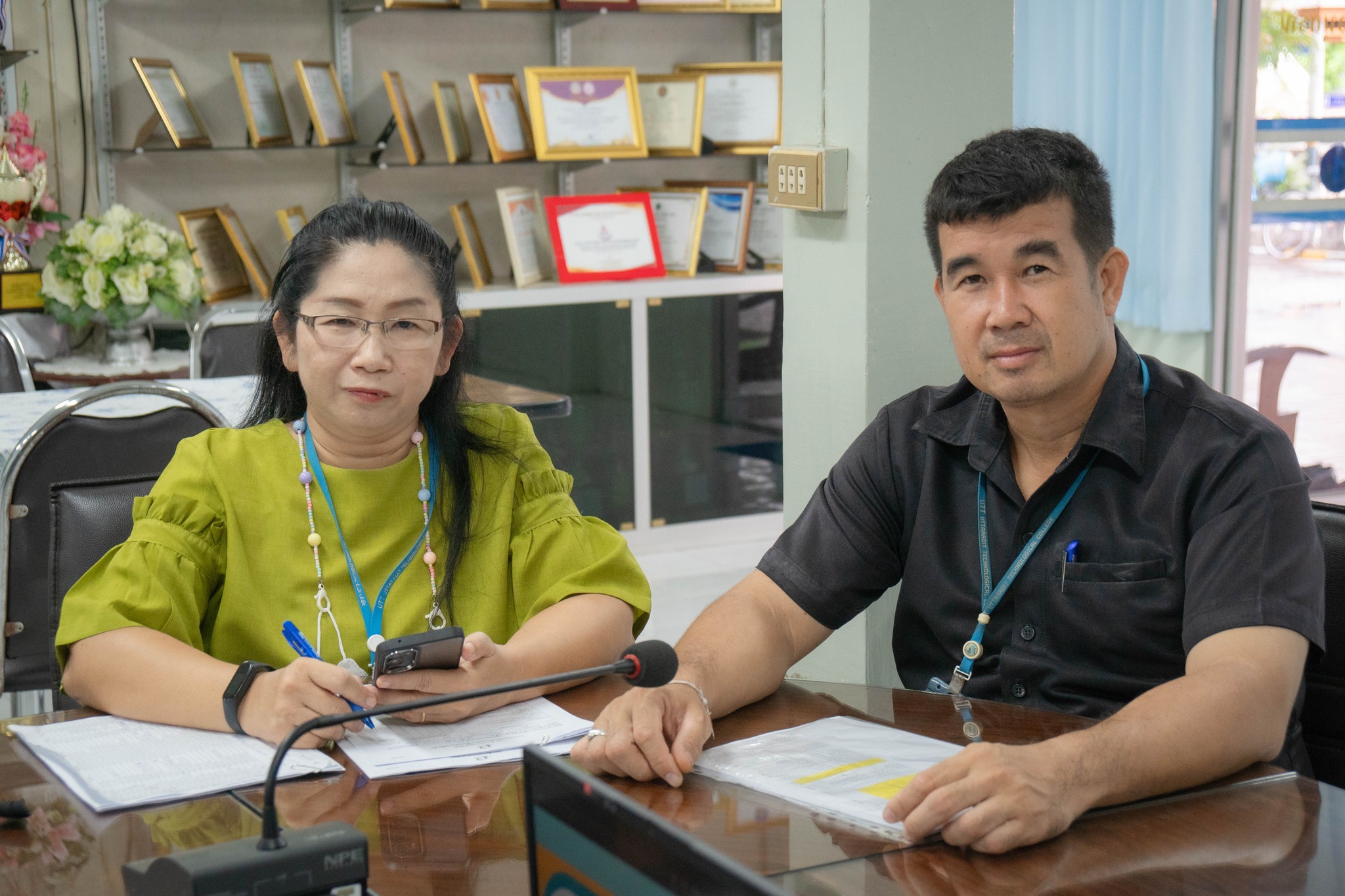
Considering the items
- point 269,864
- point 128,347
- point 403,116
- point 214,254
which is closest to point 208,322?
point 128,347

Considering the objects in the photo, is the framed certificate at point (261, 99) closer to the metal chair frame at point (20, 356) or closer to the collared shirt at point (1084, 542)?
the metal chair frame at point (20, 356)

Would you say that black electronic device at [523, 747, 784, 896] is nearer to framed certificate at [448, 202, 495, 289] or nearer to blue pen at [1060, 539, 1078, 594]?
blue pen at [1060, 539, 1078, 594]

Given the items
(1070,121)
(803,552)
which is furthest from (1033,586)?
(1070,121)

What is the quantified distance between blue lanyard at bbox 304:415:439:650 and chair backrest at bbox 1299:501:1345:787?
109 cm

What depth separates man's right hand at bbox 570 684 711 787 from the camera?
4.43 feet

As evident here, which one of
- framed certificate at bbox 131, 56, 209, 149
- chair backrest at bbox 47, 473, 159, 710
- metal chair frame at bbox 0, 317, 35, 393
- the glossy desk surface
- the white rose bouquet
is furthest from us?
framed certificate at bbox 131, 56, 209, 149

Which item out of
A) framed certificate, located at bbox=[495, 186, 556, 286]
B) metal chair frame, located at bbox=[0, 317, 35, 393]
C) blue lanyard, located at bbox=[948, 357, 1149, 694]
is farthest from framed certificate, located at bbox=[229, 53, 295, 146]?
blue lanyard, located at bbox=[948, 357, 1149, 694]

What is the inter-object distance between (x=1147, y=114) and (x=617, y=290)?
1.87 m

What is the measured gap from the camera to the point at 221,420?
2.26 m

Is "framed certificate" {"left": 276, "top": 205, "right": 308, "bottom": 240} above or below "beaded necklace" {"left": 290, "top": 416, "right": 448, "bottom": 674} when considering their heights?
above

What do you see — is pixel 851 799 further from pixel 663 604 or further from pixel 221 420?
pixel 663 604

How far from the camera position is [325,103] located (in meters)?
→ 4.59

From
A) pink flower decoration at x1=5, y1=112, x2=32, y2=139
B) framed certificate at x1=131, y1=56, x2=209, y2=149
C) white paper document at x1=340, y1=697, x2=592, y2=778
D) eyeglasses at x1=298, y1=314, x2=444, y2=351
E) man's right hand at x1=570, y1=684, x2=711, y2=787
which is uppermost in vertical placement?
framed certificate at x1=131, y1=56, x2=209, y2=149

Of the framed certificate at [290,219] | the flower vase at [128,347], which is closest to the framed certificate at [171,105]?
the framed certificate at [290,219]
